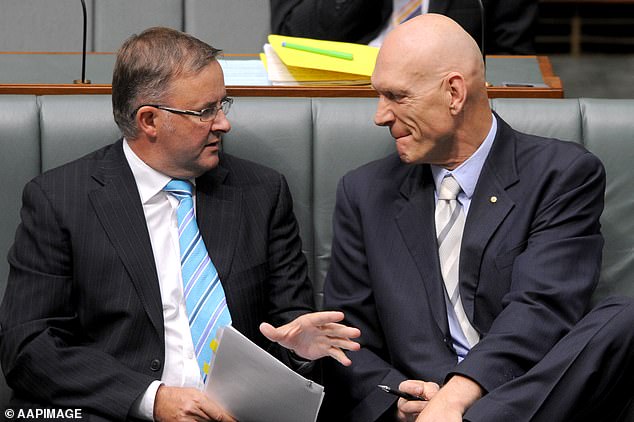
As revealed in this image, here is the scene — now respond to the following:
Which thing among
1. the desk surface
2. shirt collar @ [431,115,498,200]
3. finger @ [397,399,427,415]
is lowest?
finger @ [397,399,427,415]

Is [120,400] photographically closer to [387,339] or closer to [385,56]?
[387,339]

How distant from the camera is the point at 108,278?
237cm

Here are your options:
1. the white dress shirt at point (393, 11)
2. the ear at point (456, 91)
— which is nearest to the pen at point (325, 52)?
the ear at point (456, 91)

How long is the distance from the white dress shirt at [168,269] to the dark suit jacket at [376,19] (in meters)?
1.26

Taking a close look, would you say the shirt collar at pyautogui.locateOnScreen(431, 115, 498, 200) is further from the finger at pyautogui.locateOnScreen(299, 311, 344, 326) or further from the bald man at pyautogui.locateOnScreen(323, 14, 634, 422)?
the finger at pyautogui.locateOnScreen(299, 311, 344, 326)

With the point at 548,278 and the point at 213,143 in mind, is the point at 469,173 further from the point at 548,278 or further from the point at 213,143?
the point at 213,143

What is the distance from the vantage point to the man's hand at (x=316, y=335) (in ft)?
7.03

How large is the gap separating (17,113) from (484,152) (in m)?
0.97

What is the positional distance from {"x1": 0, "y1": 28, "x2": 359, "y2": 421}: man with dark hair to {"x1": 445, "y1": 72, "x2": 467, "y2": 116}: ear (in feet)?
1.28

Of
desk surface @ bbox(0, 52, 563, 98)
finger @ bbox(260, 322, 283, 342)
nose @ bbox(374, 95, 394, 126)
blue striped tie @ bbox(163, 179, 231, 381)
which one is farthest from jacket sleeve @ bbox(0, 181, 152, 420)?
nose @ bbox(374, 95, 394, 126)

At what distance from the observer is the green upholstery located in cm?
261

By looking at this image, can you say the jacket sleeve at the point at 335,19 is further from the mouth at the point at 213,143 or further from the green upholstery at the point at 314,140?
the mouth at the point at 213,143

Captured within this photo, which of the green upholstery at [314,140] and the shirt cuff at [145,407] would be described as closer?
the shirt cuff at [145,407]

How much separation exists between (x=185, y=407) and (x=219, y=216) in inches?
16.5
